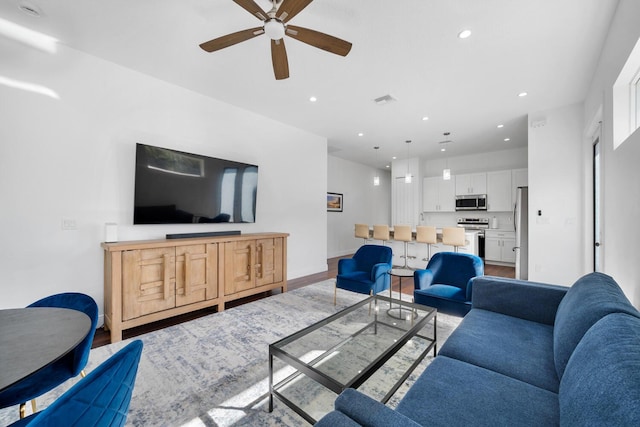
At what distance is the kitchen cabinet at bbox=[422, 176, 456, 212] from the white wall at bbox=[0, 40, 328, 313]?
5918mm

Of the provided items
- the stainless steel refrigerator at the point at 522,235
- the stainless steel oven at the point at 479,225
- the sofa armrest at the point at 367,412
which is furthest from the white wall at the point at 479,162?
the sofa armrest at the point at 367,412

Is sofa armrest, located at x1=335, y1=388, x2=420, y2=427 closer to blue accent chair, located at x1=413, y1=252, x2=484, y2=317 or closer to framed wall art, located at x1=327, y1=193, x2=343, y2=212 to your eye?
blue accent chair, located at x1=413, y1=252, x2=484, y2=317

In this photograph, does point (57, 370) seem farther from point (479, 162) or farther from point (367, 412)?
point (479, 162)

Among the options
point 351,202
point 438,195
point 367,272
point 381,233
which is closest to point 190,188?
point 367,272

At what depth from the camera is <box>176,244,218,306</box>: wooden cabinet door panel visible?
9.61ft

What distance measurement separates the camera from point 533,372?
1.31 m

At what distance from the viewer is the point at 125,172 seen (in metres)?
2.95

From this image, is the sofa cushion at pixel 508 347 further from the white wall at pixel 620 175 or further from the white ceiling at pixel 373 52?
the white ceiling at pixel 373 52

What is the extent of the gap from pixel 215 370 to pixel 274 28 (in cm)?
257

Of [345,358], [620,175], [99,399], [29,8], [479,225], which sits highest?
[29,8]

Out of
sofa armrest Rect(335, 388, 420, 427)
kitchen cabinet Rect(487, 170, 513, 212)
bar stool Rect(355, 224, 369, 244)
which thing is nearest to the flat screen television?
bar stool Rect(355, 224, 369, 244)

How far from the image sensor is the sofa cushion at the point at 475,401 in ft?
3.28

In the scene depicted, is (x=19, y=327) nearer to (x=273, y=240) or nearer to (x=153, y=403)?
(x=153, y=403)

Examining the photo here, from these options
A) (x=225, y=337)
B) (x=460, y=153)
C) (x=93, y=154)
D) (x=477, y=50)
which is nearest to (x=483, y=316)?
(x=225, y=337)
